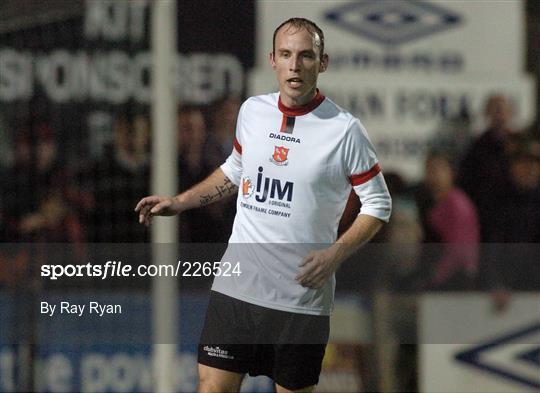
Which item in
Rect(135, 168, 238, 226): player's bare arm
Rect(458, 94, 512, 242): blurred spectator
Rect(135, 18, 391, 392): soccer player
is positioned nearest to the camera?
Rect(135, 18, 391, 392): soccer player

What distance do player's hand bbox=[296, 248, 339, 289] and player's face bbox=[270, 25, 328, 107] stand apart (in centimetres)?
62

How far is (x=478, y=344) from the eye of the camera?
7.92 meters

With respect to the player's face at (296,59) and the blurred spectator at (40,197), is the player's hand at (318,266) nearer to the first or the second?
the player's face at (296,59)

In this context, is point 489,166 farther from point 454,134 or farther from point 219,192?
point 219,192

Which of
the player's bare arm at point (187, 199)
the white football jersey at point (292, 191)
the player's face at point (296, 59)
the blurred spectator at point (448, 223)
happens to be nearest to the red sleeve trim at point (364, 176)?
the white football jersey at point (292, 191)

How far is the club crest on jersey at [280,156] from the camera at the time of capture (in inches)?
205

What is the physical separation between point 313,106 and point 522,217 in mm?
2695

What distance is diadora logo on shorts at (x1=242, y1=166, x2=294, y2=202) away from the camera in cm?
520

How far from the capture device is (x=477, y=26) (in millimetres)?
7965

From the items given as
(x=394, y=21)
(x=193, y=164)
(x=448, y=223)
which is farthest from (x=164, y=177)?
(x=394, y=21)

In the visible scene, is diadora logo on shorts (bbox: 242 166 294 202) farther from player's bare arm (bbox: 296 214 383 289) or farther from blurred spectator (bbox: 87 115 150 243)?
blurred spectator (bbox: 87 115 150 243)

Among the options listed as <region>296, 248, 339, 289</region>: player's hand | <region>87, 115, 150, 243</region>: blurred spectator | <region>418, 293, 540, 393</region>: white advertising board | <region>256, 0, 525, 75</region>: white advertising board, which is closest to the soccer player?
<region>296, 248, 339, 289</region>: player's hand

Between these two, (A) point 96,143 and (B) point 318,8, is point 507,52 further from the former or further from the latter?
(A) point 96,143

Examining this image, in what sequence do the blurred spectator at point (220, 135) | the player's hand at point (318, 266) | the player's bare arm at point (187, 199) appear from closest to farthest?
the player's hand at point (318, 266) → the player's bare arm at point (187, 199) → the blurred spectator at point (220, 135)
